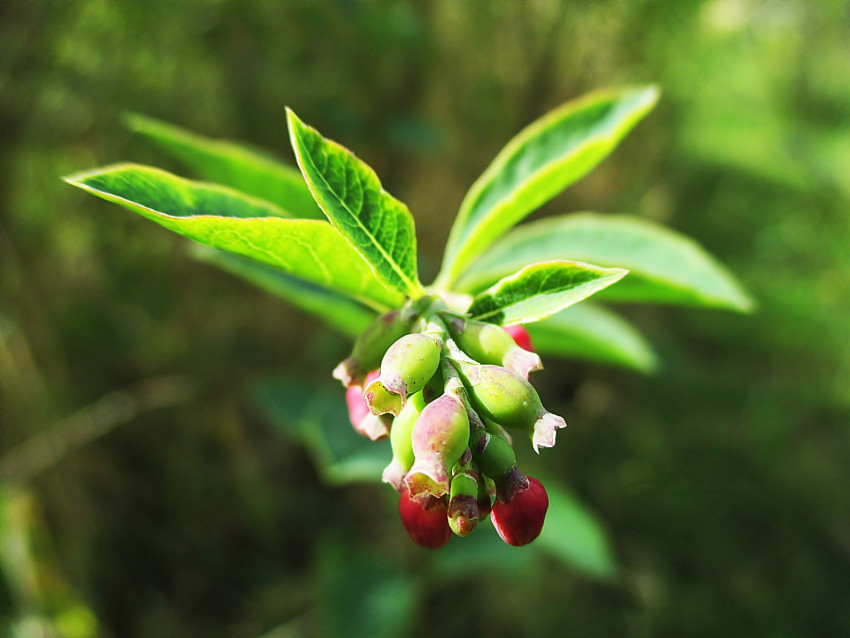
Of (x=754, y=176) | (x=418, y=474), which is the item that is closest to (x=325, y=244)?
(x=418, y=474)

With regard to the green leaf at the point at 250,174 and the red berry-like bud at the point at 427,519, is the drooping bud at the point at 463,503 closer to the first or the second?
the red berry-like bud at the point at 427,519

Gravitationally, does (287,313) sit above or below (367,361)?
below

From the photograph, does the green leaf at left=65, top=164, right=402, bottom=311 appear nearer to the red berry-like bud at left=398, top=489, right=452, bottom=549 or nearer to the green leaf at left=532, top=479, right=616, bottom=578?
the red berry-like bud at left=398, top=489, right=452, bottom=549

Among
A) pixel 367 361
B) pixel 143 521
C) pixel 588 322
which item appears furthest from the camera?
pixel 143 521

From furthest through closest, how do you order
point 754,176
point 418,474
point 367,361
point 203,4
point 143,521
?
point 754,176 → point 143,521 → point 203,4 → point 367,361 → point 418,474

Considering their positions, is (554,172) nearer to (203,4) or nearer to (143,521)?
(203,4)

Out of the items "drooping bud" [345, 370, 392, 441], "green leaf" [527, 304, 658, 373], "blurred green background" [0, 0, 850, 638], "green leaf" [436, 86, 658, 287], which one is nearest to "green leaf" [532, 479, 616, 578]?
"blurred green background" [0, 0, 850, 638]

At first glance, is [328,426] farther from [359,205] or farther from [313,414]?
[359,205]

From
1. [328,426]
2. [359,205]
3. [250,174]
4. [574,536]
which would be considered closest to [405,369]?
[359,205]
